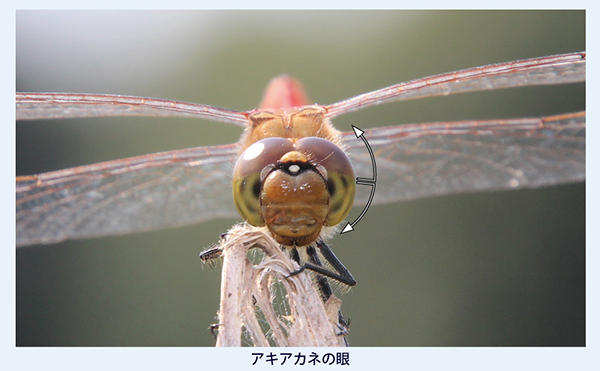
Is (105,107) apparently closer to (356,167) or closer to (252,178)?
(252,178)

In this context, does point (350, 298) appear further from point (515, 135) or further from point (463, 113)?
point (515, 135)

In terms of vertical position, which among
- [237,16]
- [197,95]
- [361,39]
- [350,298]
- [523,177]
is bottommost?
[350,298]

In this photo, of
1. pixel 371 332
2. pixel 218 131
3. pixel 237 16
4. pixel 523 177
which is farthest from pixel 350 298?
pixel 237 16

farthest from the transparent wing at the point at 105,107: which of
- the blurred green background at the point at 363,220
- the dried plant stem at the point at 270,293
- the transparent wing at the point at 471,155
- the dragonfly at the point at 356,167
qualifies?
the blurred green background at the point at 363,220

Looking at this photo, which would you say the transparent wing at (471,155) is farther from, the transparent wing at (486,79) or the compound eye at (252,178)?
the compound eye at (252,178)

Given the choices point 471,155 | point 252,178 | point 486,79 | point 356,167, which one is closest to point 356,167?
point 356,167

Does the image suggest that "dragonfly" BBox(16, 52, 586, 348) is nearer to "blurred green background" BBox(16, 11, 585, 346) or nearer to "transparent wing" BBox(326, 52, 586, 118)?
"transparent wing" BBox(326, 52, 586, 118)
